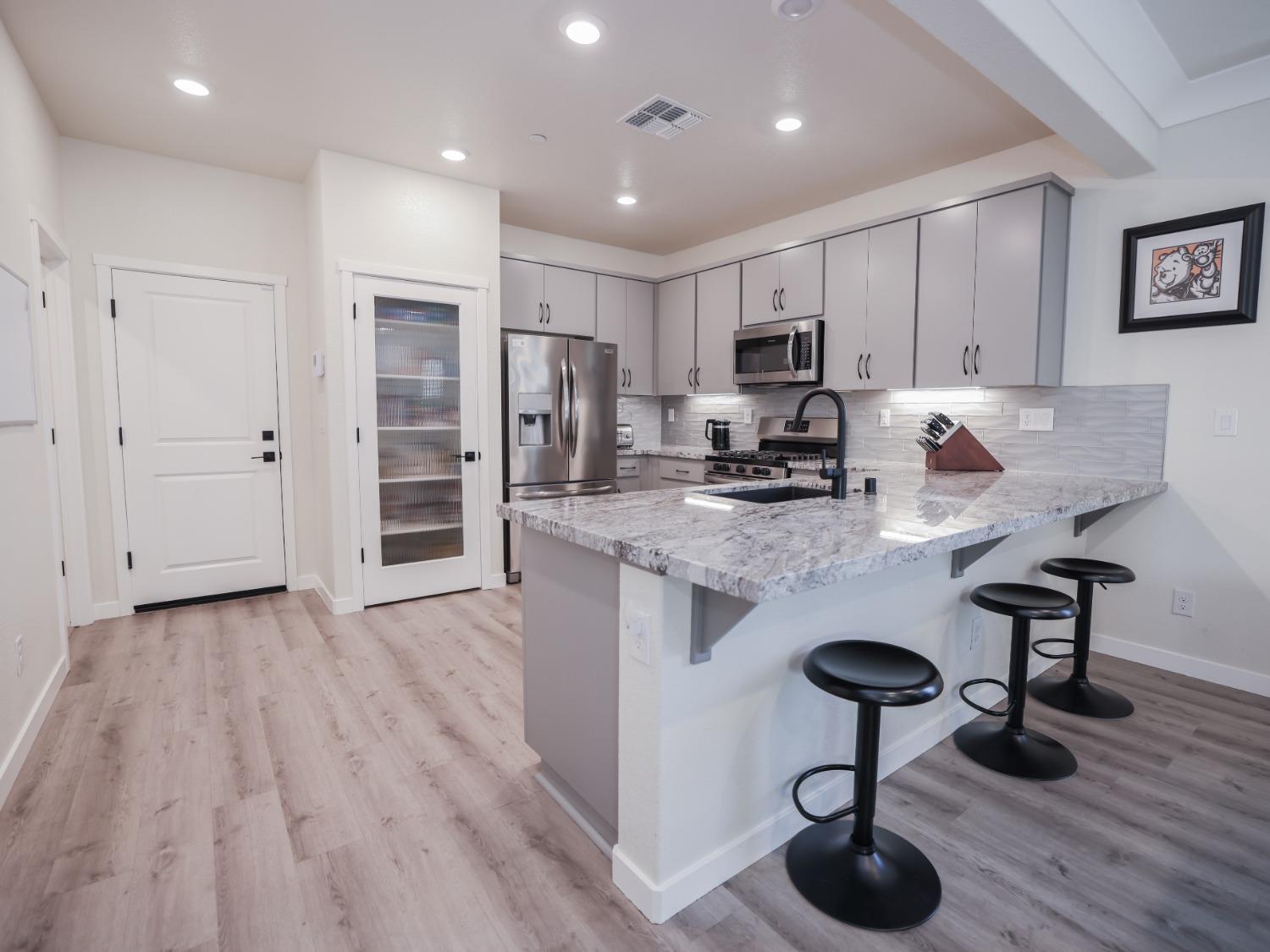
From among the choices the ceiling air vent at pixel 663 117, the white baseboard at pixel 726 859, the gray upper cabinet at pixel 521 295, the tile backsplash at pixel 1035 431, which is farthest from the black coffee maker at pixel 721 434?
the white baseboard at pixel 726 859

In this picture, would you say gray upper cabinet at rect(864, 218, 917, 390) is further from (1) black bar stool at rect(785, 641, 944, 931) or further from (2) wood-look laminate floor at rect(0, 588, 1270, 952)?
(1) black bar stool at rect(785, 641, 944, 931)

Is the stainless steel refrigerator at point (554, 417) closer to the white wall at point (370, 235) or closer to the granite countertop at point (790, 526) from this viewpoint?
the white wall at point (370, 235)

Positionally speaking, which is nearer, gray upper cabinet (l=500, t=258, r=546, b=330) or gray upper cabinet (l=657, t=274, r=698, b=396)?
gray upper cabinet (l=500, t=258, r=546, b=330)

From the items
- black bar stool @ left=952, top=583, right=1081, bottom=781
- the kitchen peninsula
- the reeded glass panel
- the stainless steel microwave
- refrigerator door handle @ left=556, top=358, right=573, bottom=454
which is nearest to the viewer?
the kitchen peninsula

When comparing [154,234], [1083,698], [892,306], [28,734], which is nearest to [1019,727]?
[1083,698]

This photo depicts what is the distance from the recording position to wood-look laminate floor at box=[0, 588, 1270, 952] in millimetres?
1457

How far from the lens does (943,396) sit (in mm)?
3715

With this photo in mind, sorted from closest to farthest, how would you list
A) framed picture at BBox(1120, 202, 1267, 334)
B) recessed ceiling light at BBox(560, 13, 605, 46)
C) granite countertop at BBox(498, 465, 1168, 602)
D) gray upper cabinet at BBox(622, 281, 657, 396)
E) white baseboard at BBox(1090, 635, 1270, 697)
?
granite countertop at BBox(498, 465, 1168, 602), recessed ceiling light at BBox(560, 13, 605, 46), framed picture at BBox(1120, 202, 1267, 334), white baseboard at BBox(1090, 635, 1270, 697), gray upper cabinet at BBox(622, 281, 657, 396)

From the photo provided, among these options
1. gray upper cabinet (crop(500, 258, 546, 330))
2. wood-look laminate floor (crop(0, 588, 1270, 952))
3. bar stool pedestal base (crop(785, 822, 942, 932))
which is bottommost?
wood-look laminate floor (crop(0, 588, 1270, 952))

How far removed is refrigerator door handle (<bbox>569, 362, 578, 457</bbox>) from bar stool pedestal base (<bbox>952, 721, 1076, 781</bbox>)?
2.84 m

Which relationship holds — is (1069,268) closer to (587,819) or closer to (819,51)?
(819,51)

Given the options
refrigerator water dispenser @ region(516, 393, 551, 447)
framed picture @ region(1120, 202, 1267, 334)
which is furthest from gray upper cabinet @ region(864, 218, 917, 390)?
refrigerator water dispenser @ region(516, 393, 551, 447)

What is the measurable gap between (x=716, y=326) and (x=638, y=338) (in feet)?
2.43

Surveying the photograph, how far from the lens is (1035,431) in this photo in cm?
333
